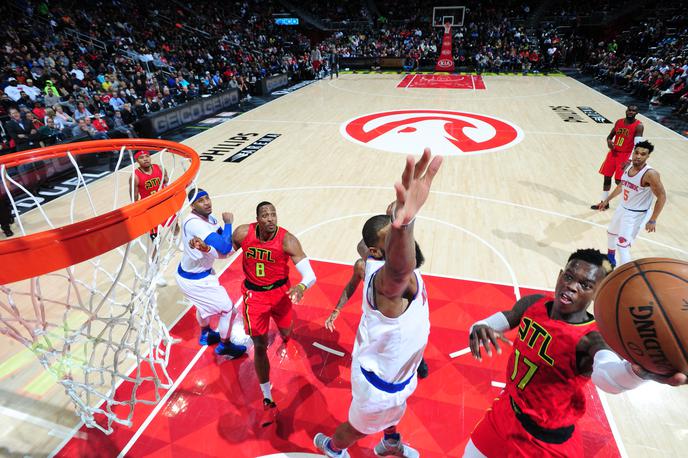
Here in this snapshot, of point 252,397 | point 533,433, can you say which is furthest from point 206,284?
point 533,433

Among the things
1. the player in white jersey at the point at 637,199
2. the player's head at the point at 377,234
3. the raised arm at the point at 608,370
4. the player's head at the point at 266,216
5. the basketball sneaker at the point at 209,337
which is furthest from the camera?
the player in white jersey at the point at 637,199

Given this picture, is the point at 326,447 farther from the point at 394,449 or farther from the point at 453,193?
the point at 453,193

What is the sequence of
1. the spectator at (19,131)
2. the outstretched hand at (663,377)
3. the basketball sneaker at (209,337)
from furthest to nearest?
the spectator at (19,131) < the basketball sneaker at (209,337) < the outstretched hand at (663,377)

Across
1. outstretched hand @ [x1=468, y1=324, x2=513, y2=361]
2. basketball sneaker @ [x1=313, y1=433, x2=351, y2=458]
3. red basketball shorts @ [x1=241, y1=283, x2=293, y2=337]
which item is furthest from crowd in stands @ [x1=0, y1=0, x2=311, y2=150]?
outstretched hand @ [x1=468, y1=324, x2=513, y2=361]

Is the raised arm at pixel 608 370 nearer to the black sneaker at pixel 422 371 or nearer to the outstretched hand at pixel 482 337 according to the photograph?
the outstretched hand at pixel 482 337

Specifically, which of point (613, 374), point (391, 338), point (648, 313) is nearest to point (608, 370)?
point (613, 374)

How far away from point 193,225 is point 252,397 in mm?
1615

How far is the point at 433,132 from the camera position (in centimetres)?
1092

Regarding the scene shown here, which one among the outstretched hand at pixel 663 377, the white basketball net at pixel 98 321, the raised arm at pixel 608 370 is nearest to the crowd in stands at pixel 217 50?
the white basketball net at pixel 98 321

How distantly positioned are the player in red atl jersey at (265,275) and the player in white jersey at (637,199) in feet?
12.7

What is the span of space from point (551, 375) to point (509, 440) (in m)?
0.43

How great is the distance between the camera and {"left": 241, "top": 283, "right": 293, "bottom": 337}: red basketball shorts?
10.3 feet

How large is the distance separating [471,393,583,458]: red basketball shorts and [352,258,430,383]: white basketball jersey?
50 cm

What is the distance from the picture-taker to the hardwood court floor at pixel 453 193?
11.2 feet
